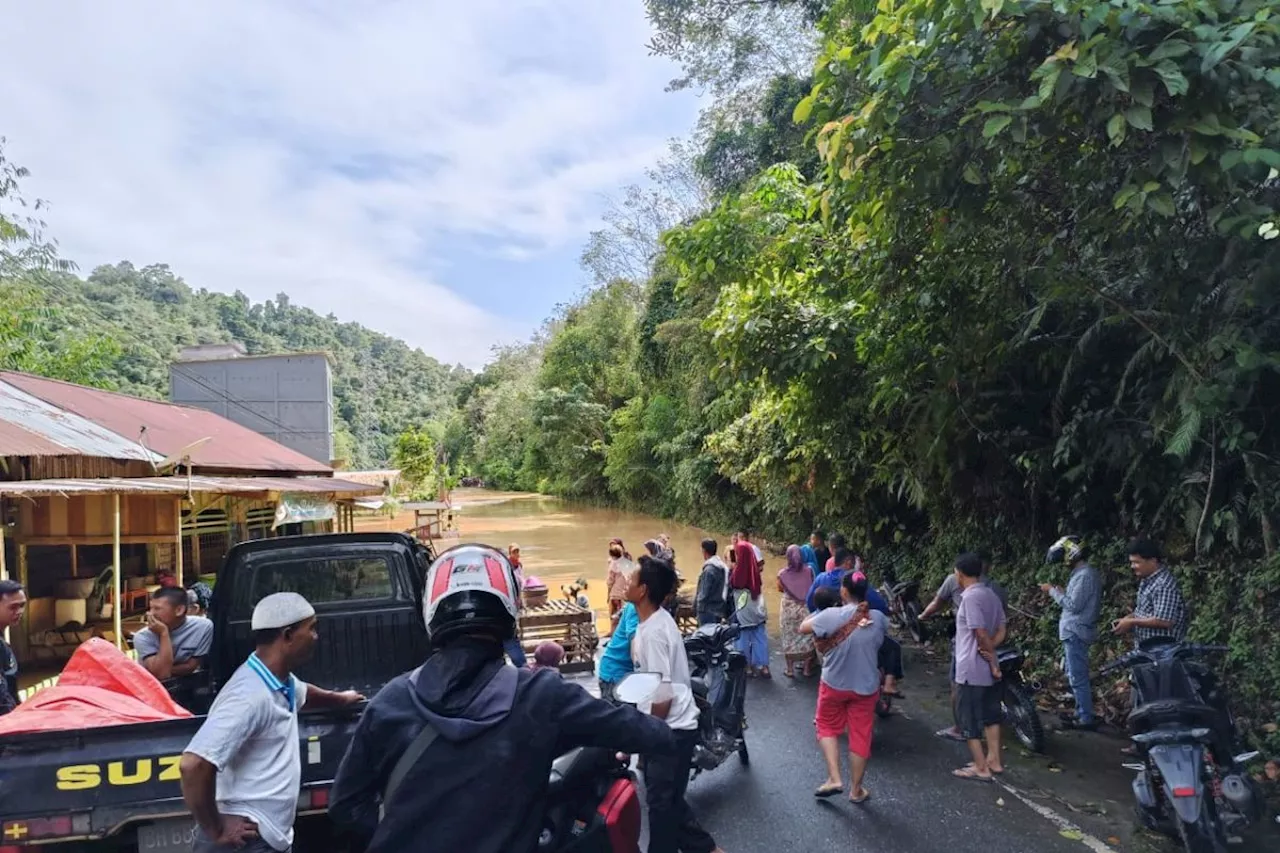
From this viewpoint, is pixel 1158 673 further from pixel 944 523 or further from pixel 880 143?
pixel 944 523

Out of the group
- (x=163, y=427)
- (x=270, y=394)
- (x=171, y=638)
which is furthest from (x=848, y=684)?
(x=270, y=394)

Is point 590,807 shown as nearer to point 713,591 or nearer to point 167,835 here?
point 167,835

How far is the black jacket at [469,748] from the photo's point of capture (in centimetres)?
166

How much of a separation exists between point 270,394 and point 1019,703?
2516cm

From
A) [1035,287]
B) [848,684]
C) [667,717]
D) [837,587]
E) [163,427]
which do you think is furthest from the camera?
[163,427]

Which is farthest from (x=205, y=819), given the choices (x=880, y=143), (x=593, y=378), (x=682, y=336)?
(x=593, y=378)

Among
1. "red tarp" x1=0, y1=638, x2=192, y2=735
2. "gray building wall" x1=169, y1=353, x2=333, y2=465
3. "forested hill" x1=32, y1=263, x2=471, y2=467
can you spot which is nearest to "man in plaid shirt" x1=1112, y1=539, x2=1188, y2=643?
"red tarp" x1=0, y1=638, x2=192, y2=735

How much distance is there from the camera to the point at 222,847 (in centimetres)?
241

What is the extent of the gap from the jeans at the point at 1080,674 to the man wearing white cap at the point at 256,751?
5.79 m

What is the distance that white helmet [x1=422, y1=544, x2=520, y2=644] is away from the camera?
180cm

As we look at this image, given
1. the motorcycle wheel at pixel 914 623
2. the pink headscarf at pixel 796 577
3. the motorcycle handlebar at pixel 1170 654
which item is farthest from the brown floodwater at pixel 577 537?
the motorcycle handlebar at pixel 1170 654

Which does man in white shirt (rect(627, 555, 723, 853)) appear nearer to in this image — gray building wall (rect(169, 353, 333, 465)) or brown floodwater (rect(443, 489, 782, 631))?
brown floodwater (rect(443, 489, 782, 631))

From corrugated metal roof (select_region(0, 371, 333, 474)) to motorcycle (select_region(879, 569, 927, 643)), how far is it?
28.5 feet

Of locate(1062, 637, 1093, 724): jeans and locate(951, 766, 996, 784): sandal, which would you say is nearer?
locate(951, 766, 996, 784): sandal
